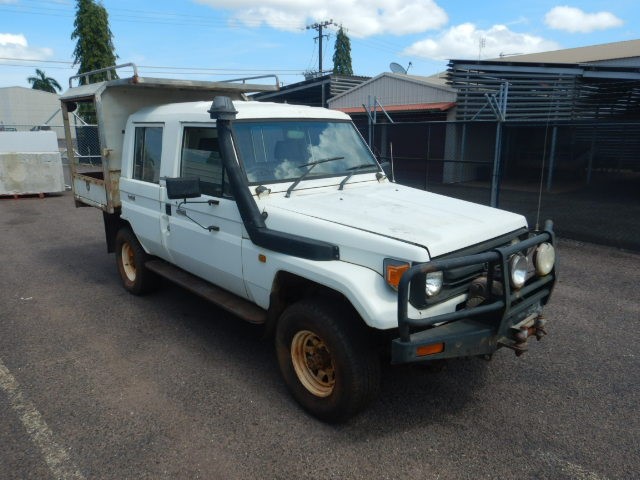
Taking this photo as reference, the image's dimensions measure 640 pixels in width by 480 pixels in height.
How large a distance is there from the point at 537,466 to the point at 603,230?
7.22 m

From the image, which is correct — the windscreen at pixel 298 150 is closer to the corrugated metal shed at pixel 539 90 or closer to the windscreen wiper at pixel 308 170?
the windscreen wiper at pixel 308 170

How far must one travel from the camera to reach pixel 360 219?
3.37m

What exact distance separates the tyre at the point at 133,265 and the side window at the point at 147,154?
81 cm

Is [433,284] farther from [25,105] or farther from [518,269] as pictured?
[25,105]

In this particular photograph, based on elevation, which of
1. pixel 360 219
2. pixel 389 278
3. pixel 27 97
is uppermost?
pixel 27 97

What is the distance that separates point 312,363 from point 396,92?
17.4 m

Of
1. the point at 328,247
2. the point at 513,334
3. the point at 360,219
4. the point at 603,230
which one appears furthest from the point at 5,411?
the point at 603,230

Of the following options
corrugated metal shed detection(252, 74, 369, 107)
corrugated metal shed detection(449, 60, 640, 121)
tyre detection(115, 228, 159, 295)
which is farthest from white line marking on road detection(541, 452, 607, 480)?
corrugated metal shed detection(252, 74, 369, 107)

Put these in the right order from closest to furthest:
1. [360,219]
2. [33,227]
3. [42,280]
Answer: [360,219] < [42,280] < [33,227]

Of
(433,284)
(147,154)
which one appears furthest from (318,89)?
(433,284)

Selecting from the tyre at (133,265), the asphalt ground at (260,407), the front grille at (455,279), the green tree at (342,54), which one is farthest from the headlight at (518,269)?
the green tree at (342,54)

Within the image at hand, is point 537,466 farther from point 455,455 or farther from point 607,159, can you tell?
point 607,159

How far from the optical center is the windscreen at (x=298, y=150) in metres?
3.95

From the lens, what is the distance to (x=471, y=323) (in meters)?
3.05
